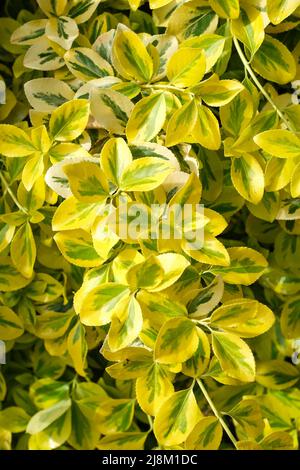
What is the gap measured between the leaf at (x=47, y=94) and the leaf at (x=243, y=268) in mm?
262

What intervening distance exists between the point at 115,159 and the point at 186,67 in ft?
0.39

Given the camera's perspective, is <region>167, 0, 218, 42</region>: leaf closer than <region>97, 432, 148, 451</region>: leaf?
Yes

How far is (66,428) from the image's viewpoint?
920mm

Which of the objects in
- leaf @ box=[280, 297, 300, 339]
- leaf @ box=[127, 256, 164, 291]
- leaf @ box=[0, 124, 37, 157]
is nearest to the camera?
leaf @ box=[127, 256, 164, 291]

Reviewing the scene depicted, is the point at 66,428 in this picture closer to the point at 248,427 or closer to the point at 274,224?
the point at 248,427

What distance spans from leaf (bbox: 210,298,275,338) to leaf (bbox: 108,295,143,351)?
8 centimetres

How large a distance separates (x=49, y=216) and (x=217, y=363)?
0.25 m

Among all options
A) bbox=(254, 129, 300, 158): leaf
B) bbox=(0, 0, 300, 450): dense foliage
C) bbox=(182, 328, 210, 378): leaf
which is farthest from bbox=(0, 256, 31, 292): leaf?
bbox=(254, 129, 300, 158): leaf

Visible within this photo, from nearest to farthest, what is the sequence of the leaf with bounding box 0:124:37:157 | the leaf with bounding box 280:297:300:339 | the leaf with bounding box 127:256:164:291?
the leaf with bounding box 127:256:164:291, the leaf with bounding box 0:124:37:157, the leaf with bounding box 280:297:300:339

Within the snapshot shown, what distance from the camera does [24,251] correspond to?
79 cm

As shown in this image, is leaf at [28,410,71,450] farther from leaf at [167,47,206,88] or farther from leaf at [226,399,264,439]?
leaf at [167,47,206,88]

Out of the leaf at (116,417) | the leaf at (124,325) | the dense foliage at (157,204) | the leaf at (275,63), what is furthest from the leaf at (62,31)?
the leaf at (116,417)

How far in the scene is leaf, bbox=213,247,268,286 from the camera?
730mm

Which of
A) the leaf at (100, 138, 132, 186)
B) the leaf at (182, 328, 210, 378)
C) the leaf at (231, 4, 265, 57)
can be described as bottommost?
the leaf at (182, 328, 210, 378)
